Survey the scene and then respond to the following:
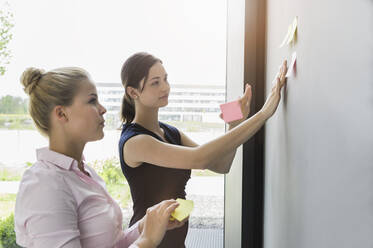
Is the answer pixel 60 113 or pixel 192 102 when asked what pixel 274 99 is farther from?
pixel 192 102

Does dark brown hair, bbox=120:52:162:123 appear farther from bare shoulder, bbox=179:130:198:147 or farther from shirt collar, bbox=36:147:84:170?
shirt collar, bbox=36:147:84:170

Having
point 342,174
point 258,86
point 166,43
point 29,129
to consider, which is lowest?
point 29,129

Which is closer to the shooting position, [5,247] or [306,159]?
[306,159]

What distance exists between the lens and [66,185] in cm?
74

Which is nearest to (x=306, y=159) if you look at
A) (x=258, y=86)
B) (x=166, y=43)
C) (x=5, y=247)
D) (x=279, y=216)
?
(x=279, y=216)

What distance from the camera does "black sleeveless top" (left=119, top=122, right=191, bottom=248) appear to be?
1143mm

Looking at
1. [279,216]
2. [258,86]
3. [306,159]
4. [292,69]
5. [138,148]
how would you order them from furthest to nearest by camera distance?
[258,86] → [138,148] → [279,216] → [292,69] → [306,159]

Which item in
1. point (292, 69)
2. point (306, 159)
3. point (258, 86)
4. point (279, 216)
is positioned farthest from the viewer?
point (258, 86)

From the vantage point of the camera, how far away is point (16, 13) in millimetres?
2025

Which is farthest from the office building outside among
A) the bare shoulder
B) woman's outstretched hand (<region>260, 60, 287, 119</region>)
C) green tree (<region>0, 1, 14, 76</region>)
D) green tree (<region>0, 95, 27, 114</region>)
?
woman's outstretched hand (<region>260, 60, 287, 119</region>)

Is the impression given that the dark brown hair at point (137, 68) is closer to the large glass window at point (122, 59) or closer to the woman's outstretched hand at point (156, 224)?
the woman's outstretched hand at point (156, 224)

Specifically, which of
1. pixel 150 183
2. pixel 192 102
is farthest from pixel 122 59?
pixel 150 183

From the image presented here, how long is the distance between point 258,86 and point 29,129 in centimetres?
154

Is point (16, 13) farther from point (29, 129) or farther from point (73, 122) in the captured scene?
point (73, 122)
